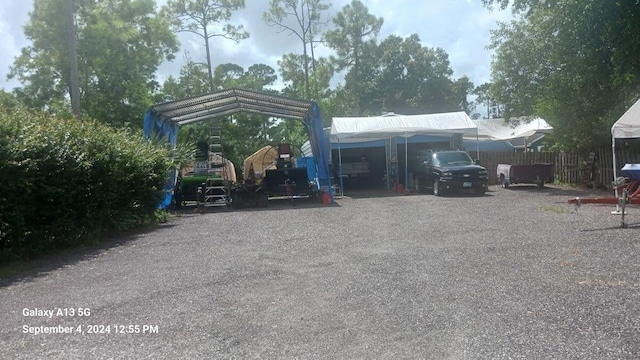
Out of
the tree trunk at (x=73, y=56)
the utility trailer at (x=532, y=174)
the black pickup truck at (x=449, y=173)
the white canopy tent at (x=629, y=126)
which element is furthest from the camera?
the utility trailer at (x=532, y=174)

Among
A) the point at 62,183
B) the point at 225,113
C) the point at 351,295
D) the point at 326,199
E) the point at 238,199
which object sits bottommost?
the point at 351,295

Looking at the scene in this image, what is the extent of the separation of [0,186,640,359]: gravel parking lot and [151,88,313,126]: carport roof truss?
25.5 ft

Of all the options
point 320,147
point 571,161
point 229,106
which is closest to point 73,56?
point 229,106

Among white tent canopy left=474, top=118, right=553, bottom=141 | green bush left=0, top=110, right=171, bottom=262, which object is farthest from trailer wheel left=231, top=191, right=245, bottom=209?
white tent canopy left=474, top=118, right=553, bottom=141

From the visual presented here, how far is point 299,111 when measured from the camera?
21.1 metres

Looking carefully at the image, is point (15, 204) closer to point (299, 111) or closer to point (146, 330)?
point (146, 330)

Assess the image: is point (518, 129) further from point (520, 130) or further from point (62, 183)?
point (62, 183)

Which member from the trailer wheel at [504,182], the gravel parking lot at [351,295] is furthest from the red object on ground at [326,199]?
the trailer wheel at [504,182]

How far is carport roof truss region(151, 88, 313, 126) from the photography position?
18625 mm

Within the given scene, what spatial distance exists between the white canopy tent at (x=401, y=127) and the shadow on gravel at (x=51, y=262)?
1279 centimetres

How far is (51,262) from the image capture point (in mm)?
9852

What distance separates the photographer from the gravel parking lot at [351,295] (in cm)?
495

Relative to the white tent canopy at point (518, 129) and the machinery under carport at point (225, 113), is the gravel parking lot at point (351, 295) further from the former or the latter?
the white tent canopy at point (518, 129)

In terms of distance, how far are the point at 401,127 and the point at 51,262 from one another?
673 inches
